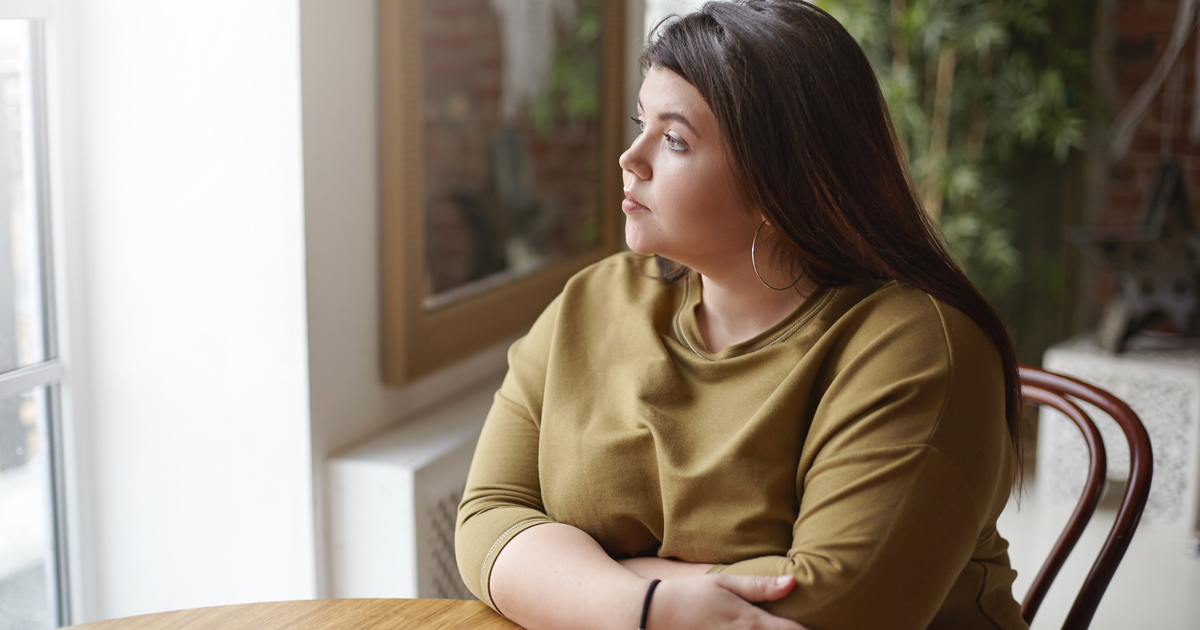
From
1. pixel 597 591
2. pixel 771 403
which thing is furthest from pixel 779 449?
pixel 597 591

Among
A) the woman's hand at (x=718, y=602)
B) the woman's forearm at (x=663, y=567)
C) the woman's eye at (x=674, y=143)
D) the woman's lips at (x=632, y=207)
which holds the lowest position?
the woman's forearm at (x=663, y=567)

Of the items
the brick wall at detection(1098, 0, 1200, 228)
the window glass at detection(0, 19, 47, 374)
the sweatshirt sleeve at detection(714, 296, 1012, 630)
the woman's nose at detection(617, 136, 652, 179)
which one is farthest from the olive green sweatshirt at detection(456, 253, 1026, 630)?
the brick wall at detection(1098, 0, 1200, 228)

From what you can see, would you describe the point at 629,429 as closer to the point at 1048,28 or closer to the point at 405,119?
the point at 405,119

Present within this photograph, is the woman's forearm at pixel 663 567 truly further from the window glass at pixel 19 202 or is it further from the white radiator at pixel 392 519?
the window glass at pixel 19 202

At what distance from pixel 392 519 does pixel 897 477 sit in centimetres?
118

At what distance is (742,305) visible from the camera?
4.61 feet

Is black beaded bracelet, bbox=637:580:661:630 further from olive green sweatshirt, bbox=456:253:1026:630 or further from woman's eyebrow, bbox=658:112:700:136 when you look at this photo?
woman's eyebrow, bbox=658:112:700:136

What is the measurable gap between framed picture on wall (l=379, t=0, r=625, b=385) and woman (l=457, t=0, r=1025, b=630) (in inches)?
35.1

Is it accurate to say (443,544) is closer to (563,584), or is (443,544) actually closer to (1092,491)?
(563,584)

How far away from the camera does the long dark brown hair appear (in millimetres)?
1243

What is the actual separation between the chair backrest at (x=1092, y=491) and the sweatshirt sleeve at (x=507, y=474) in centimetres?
68

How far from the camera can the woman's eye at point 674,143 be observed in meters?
1.31

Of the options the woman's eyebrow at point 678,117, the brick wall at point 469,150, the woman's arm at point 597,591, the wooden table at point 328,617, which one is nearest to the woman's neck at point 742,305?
the woman's eyebrow at point 678,117

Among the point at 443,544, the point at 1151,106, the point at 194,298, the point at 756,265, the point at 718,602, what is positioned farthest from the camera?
the point at 1151,106
